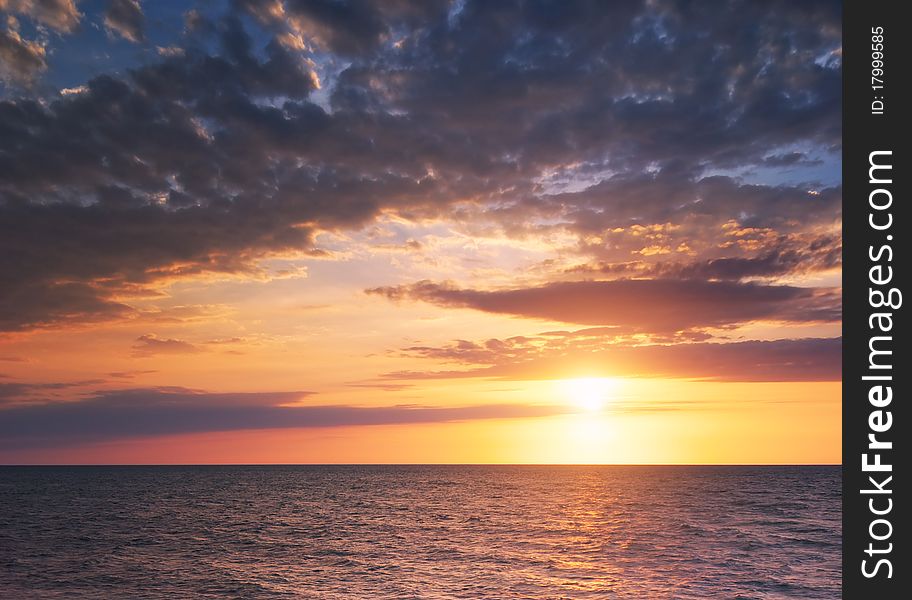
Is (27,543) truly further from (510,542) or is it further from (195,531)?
(510,542)

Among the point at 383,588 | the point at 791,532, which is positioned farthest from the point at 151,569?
the point at 791,532

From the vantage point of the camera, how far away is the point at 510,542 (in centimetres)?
5756

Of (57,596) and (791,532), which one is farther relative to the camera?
(791,532)

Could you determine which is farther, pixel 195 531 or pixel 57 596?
pixel 195 531

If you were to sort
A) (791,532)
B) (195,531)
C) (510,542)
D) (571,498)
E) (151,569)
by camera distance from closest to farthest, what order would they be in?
(151,569) → (510,542) → (791,532) → (195,531) → (571,498)
